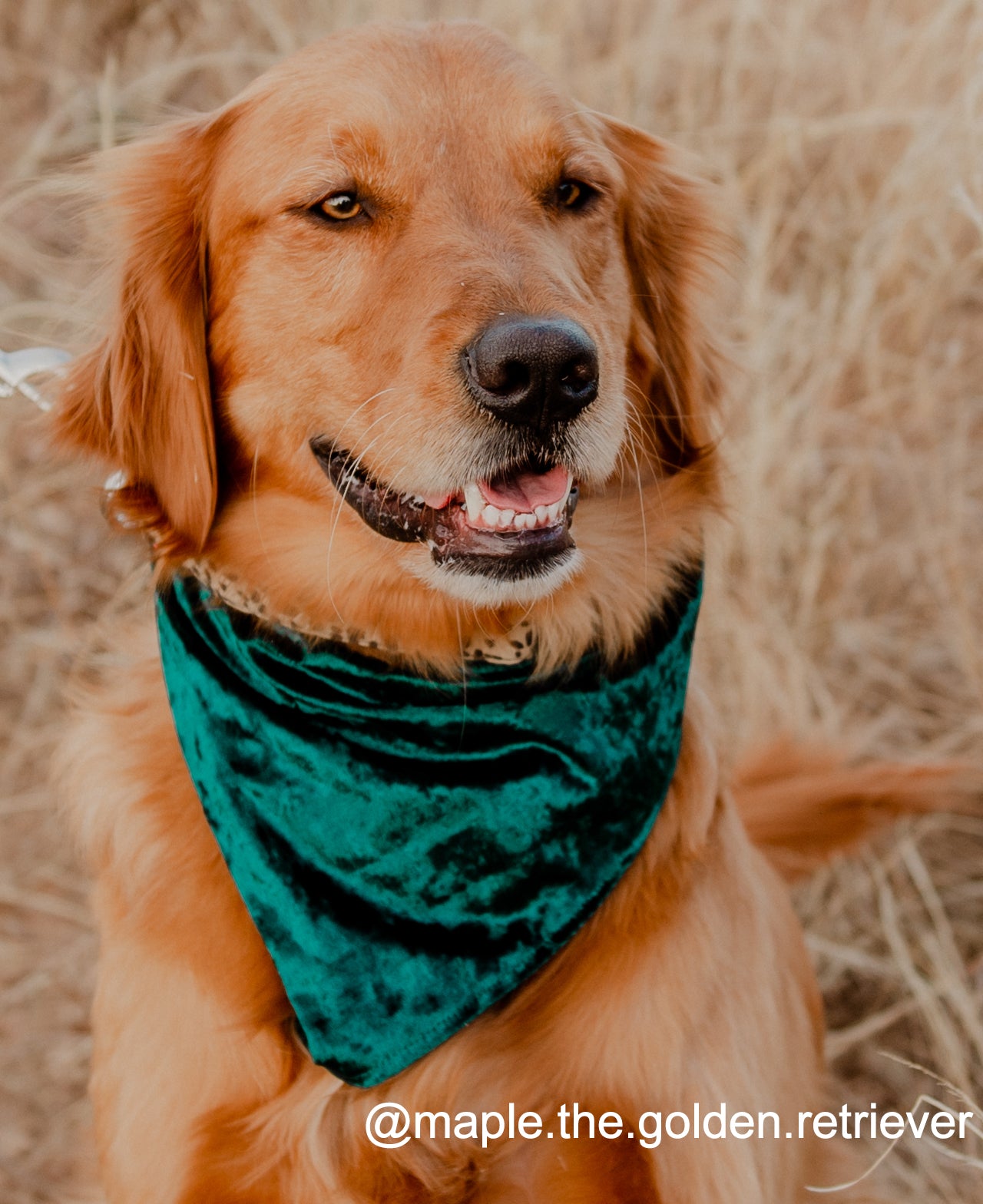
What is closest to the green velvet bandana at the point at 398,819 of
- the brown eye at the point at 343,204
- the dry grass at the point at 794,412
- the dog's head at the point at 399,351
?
the dog's head at the point at 399,351

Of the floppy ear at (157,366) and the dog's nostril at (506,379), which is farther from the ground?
the dog's nostril at (506,379)

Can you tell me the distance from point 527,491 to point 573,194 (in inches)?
25.8

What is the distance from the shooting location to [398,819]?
230cm

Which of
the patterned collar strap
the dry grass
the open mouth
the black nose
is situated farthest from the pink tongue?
the dry grass

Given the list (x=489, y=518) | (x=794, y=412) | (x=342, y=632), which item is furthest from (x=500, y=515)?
(x=794, y=412)

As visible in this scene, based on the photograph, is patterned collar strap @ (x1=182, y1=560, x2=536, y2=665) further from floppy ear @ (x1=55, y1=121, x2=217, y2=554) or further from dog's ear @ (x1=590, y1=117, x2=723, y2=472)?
dog's ear @ (x1=590, y1=117, x2=723, y2=472)

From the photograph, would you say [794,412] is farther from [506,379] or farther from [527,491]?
[506,379]

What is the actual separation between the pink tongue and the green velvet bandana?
0.41 meters

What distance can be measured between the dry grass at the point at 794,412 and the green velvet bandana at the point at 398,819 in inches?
65.7

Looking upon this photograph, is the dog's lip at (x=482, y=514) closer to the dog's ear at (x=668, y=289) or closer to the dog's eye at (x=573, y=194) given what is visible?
the dog's ear at (x=668, y=289)

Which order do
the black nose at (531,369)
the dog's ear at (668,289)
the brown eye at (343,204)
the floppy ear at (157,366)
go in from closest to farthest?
the black nose at (531,369) → the brown eye at (343,204) → the floppy ear at (157,366) → the dog's ear at (668,289)

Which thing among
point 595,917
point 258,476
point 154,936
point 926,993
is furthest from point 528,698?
point 926,993

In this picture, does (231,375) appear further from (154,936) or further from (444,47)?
(154,936)

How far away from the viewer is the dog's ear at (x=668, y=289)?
2553 millimetres
